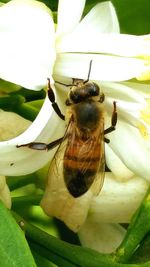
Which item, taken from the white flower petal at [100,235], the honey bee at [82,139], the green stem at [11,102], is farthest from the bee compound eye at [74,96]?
the white flower petal at [100,235]

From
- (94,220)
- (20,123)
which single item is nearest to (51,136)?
(20,123)

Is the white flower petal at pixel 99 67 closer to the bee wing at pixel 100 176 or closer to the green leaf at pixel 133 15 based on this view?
the bee wing at pixel 100 176

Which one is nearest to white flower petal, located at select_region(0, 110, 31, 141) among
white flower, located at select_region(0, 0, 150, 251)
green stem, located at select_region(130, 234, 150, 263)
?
white flower, located at select_region(0, 0, 150, 251)

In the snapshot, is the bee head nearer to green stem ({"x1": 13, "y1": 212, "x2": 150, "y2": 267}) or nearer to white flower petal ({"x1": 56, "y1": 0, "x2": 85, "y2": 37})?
white flower petal ({"x1": 56, "y1": 0, "x2": 85, "y2": 37})

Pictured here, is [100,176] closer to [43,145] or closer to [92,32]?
[43,145]

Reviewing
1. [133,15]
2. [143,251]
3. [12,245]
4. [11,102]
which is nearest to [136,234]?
[143,251]

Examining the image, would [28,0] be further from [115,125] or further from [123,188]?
[123,188]
